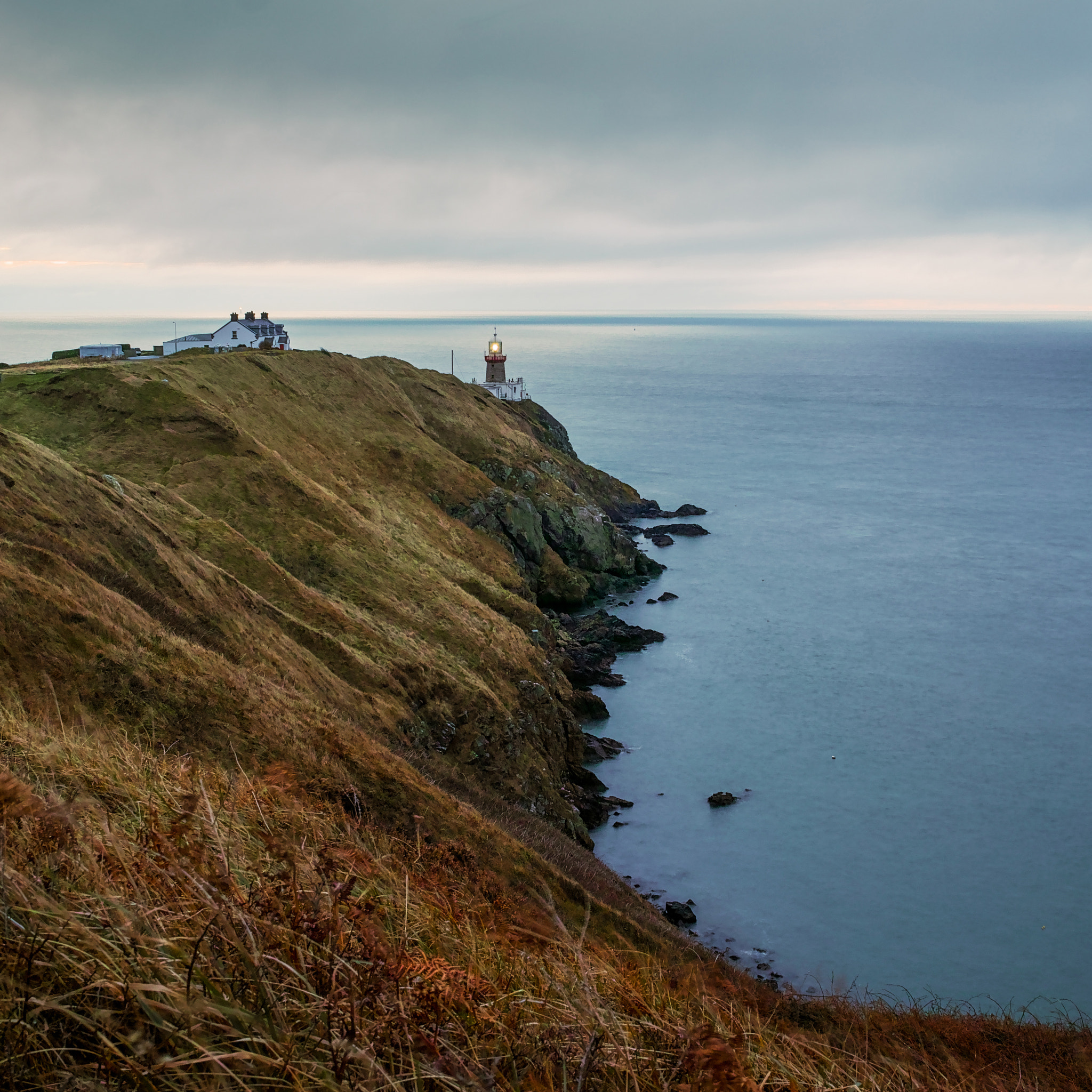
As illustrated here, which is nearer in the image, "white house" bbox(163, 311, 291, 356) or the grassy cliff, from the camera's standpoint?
the grassy cliff

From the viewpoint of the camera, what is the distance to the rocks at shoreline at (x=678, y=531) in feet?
277

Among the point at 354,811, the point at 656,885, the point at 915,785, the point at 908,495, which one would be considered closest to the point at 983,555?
the point at 908,495

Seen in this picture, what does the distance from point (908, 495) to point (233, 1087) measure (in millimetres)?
109522

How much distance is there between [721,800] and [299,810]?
3244 cm

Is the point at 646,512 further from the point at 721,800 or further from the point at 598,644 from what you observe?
the point at 721,800

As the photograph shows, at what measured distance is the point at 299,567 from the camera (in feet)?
120

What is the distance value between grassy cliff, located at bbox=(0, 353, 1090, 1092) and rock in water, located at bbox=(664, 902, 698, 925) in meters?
3.90

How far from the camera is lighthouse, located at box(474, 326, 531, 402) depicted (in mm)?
122125

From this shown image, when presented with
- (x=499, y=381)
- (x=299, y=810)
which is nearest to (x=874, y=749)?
(x=299, y=810)

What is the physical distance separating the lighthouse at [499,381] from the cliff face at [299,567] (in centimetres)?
4803

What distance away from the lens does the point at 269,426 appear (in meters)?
50.8

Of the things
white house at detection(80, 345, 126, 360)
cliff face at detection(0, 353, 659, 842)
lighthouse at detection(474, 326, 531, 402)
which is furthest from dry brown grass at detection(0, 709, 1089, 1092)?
lighthouse at detection(474, 326, 531, 402)

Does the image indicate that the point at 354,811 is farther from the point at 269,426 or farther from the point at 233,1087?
the point at 269,426

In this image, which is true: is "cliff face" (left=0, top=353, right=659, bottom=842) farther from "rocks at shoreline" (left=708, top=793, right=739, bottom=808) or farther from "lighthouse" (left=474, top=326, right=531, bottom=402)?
"lighthouse" (left=474, top=326, right=531, bottom=402)
